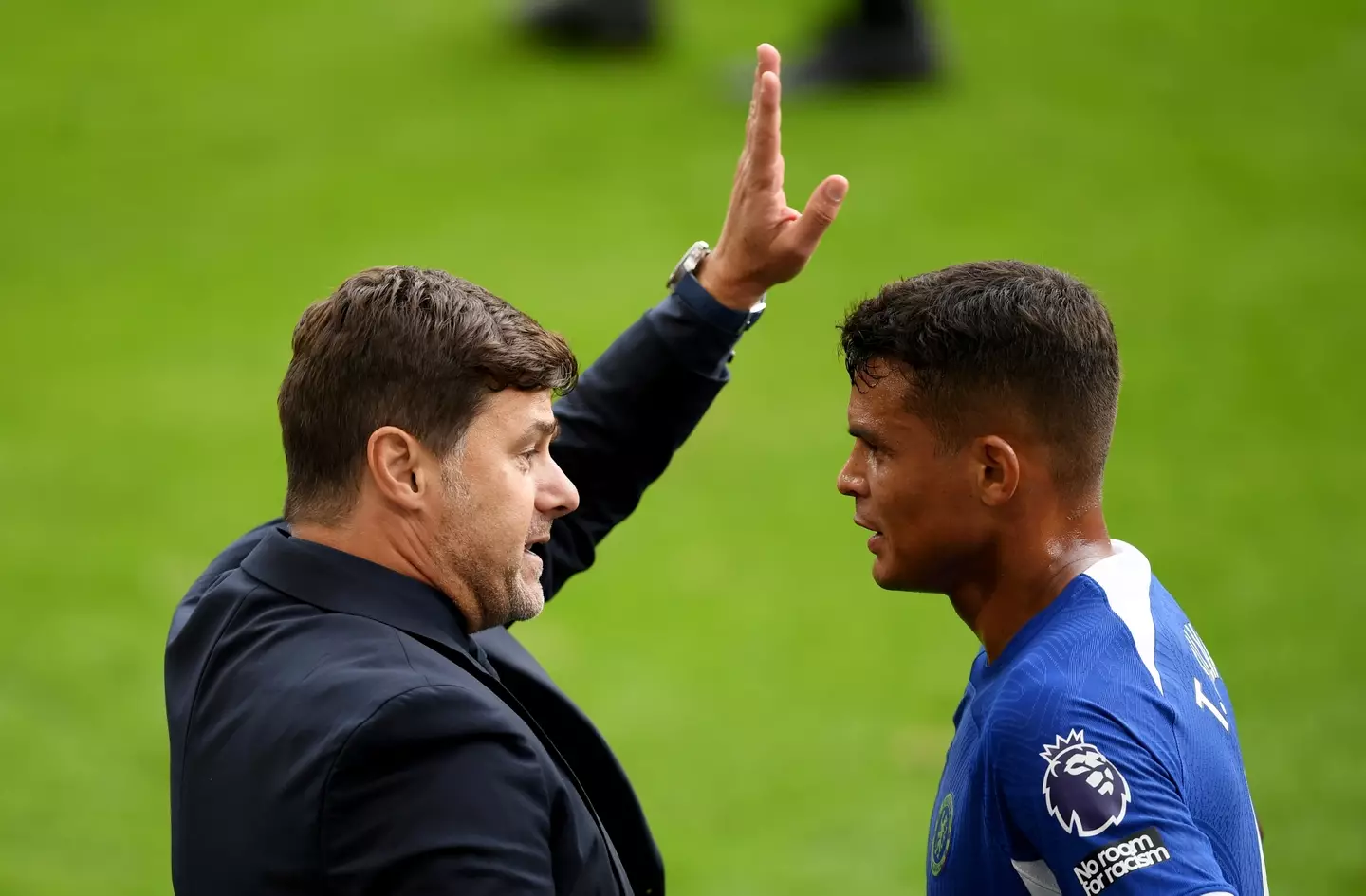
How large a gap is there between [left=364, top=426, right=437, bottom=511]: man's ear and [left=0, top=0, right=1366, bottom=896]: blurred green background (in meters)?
3.18

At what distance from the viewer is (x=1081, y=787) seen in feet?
6.28

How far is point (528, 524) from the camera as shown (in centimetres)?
230

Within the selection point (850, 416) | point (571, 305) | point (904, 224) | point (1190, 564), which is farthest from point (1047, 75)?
point (850, 416)

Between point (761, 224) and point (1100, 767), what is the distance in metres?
1.27

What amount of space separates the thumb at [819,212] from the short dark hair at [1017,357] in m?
0.41

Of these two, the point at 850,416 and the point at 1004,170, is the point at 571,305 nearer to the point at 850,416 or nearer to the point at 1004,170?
the point at 1004,170

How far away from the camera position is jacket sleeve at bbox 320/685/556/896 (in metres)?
1.89

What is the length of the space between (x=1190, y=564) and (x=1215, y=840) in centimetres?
483

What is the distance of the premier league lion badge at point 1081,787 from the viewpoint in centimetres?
189

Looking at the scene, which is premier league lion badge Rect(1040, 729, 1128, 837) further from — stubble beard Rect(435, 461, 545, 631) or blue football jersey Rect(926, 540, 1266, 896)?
stubble beard Rect(435, 461, 545, 631)

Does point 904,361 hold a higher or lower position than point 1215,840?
higher

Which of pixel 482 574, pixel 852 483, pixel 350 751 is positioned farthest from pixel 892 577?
pixel 350 751

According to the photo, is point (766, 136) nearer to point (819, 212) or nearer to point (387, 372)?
point (819, 212)

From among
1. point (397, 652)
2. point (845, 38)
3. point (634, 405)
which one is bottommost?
point (397, 652)
